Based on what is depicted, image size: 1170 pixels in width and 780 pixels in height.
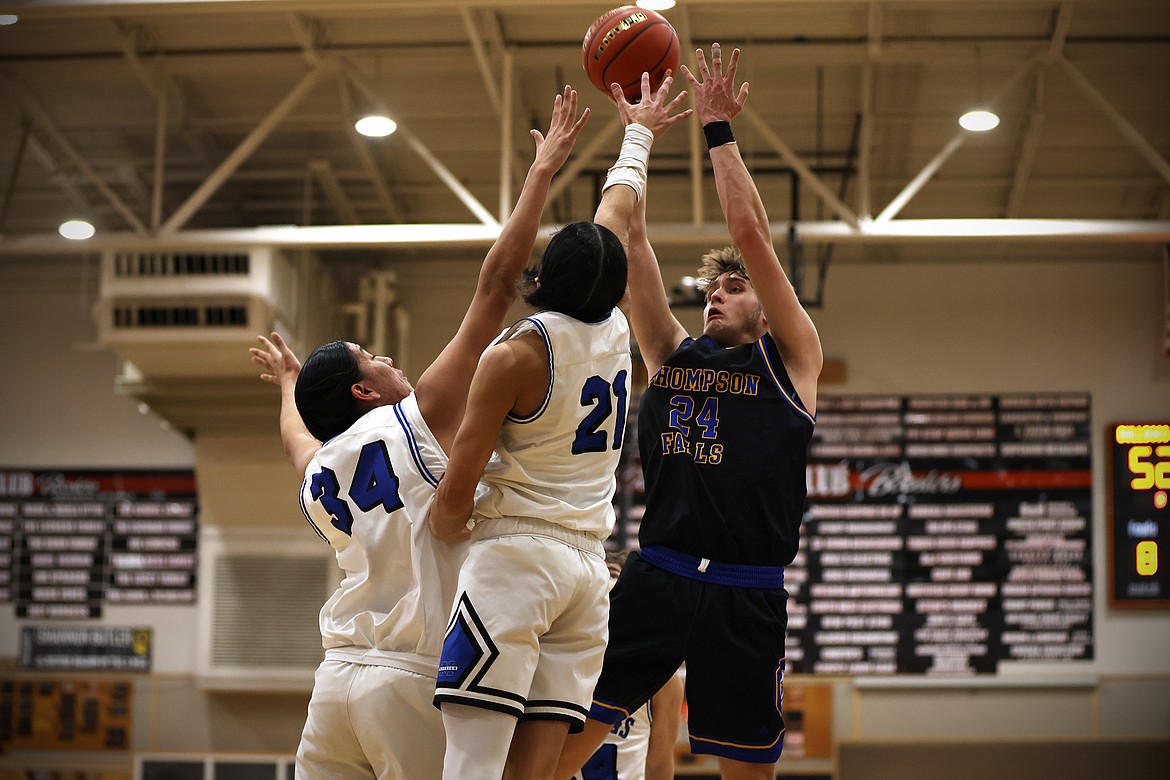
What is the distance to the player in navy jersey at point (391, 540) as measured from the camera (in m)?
3.35

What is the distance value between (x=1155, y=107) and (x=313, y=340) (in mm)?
7323

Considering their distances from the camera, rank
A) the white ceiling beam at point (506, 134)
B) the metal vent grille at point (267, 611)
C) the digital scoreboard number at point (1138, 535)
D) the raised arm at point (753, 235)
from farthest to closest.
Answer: the metal vent grille at point (267, 611) → the digital scoreboard number at point (1138, 535) → the white ceiling beam at point (506, 134) → the raised arm at point (753, 235)

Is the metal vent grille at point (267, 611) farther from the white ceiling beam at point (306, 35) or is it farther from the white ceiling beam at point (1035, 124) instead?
the white ceiling beam at point (1035, 124)

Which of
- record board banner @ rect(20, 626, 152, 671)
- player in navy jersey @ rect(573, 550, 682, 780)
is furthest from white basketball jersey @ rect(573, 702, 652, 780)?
record board banner @ rect(20, 626, 152, 671)

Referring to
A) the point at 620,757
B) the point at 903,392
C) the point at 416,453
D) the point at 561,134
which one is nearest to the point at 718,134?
the point at 561,134

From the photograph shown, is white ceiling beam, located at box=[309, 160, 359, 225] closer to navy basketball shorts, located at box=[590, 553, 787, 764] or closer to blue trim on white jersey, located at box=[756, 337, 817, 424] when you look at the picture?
blue trim on white jersey, located at box=[756, 337, 817, 424]

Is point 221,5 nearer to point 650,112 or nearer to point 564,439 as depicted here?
point 650,112

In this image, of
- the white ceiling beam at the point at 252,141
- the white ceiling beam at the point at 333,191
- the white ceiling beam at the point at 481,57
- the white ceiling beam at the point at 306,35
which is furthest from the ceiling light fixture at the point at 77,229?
the white ceiling beam at the point at 481,57

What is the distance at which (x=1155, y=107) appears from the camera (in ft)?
34.9

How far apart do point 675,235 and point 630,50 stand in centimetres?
497

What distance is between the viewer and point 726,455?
4.08 m

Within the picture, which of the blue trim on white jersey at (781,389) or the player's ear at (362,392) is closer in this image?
the player's ear at (362,392)

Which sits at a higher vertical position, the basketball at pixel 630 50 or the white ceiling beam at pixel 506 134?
the white ceiling beam at pixel 506 134

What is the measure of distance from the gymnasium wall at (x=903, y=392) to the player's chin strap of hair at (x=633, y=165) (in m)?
8.56
